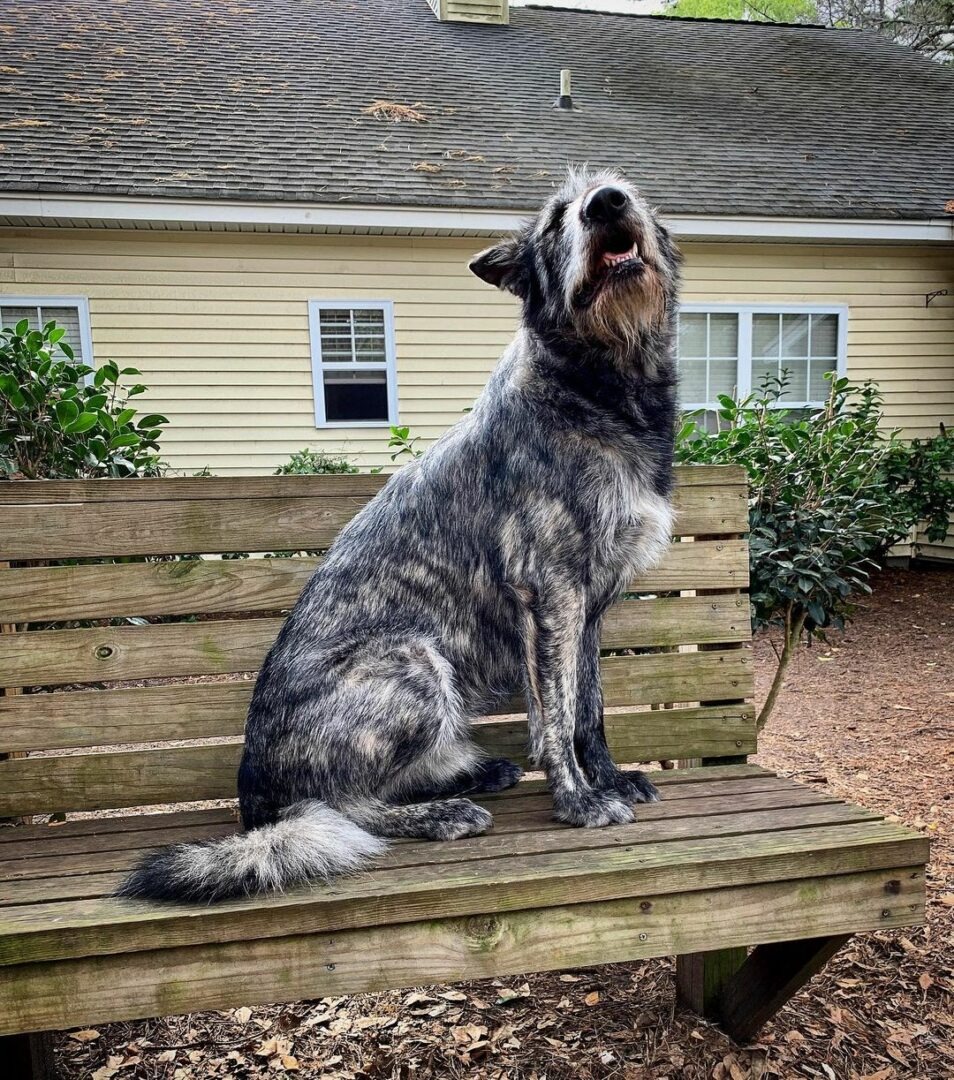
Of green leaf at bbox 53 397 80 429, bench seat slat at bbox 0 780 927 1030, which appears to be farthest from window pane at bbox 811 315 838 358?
bench seat slat at bbox 0 780 927 1030

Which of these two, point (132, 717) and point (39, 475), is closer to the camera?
point (132, 717)

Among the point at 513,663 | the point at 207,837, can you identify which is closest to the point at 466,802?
the point at 513,663

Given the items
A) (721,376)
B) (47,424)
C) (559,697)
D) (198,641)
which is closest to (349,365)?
(721,376)

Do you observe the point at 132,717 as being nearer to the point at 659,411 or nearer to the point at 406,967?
the point at 406,967

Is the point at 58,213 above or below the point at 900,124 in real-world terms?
below

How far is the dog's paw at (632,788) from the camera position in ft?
7.25

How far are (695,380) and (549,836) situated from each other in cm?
834

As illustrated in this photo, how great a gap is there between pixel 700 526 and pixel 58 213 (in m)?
7.06

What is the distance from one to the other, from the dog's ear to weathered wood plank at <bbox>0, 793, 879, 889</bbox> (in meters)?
1.26

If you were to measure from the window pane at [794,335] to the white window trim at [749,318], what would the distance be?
0.08 metres

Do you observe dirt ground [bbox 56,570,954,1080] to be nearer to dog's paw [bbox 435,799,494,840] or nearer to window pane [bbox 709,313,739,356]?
dog's paw [bbox 435,799,494,840]

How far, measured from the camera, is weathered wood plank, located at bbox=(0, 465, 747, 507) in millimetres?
2357

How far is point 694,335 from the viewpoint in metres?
9.52

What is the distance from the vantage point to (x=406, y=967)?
5.41ft
